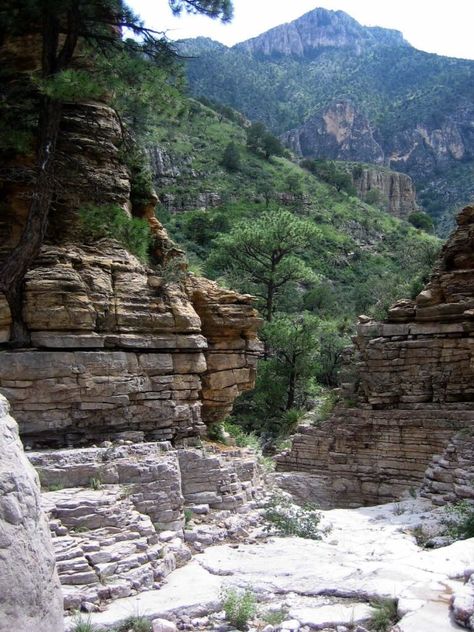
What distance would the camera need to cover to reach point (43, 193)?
9.34 metres

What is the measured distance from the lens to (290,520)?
9.49m

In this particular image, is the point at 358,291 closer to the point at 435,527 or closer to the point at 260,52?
the point at 435,527

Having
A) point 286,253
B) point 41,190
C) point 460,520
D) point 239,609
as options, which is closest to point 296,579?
point 239,609

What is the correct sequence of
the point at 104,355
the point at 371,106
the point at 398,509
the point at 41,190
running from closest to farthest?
1. the point at 104,355
2. the point at 41,190
3. the point at 398,509
4. the point at 371,106

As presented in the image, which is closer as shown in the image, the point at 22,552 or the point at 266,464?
the point at 22,552

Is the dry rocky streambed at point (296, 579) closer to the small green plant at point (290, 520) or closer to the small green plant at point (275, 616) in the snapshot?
the small green plant at point (275, 616)

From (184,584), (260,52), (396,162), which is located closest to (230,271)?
(184,584)

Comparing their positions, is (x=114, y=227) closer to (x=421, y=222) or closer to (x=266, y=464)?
(x=266, y=464)

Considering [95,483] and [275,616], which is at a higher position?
[95,483]

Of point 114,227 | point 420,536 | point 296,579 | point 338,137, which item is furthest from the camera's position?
point 338,137

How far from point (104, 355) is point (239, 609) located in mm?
4591

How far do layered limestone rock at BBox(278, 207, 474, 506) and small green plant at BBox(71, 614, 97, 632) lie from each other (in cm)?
908

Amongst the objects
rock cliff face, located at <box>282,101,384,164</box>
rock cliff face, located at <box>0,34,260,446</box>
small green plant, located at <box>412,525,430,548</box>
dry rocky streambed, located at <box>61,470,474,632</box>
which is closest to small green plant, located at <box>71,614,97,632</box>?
dry rocky streambed, located at <box>61,470,474,632</box>

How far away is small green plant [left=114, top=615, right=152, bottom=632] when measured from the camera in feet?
18.2
